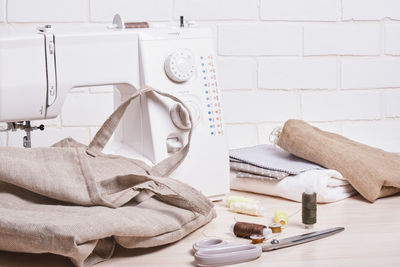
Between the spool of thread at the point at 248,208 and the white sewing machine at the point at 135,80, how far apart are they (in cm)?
8

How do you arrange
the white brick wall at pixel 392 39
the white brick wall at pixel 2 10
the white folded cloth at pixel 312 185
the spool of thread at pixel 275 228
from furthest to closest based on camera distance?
the white brick wall at pixel 392 39, the white brick wall at pixel 2 10, the white folded cloth at pixel 312 185, the spool of thread at pixel 275 228

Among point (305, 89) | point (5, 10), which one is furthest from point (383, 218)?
point (5, 10)

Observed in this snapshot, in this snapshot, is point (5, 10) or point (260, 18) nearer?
point (5, 10)

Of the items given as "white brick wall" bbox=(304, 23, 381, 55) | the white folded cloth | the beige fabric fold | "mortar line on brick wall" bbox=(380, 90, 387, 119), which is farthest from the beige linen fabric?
"mortar line on brick wall" bbox=(380, 90, 387, 119)

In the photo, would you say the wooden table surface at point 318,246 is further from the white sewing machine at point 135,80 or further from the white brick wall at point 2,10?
the white brick wall at point 2,10

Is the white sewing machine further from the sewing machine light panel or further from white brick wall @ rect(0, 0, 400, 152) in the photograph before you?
white brick wall @ rect(0, 0, 400, 152)

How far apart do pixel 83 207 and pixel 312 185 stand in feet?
1.70

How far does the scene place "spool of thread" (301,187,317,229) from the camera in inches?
48.9

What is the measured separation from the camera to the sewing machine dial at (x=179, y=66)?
1392mm

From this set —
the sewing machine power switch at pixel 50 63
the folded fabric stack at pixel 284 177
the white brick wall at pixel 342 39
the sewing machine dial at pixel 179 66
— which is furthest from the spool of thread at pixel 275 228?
the white brick wall at pixel 342 39

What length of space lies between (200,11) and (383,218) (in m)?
0.80

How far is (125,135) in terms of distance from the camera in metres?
1.46

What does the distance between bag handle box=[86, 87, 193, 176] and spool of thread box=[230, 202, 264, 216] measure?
0.14 meters

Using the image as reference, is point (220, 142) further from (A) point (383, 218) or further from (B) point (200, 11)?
(B) point (200, 11)
